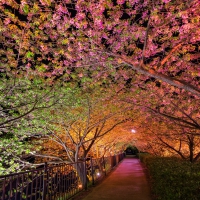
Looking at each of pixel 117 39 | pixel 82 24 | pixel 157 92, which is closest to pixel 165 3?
pixel 117 39

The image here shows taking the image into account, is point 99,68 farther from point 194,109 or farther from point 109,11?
point 194,109

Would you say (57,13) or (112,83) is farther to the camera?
(112,83)

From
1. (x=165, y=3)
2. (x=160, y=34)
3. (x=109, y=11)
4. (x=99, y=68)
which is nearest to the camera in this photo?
(x=165, y=3)

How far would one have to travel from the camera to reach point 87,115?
40.1 feet

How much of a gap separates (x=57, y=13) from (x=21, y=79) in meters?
3.26

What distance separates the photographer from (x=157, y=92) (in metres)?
10.2

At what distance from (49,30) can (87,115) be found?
6.50 meters

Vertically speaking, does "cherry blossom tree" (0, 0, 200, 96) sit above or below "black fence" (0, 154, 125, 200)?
above

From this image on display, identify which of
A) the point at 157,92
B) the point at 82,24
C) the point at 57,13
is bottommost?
the point at 157,92

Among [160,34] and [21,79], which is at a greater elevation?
[160,34]

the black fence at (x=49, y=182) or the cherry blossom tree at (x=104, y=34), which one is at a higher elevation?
the cherry blossom tree at (x=104, y=34)

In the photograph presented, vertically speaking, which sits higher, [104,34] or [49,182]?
[104,34]

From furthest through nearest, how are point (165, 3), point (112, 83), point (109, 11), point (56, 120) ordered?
1. point (56, 120)
2. point (112, 83)
3. point (109, 11)
4. point (165, 3)

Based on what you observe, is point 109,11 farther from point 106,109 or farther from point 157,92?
point 106,109
